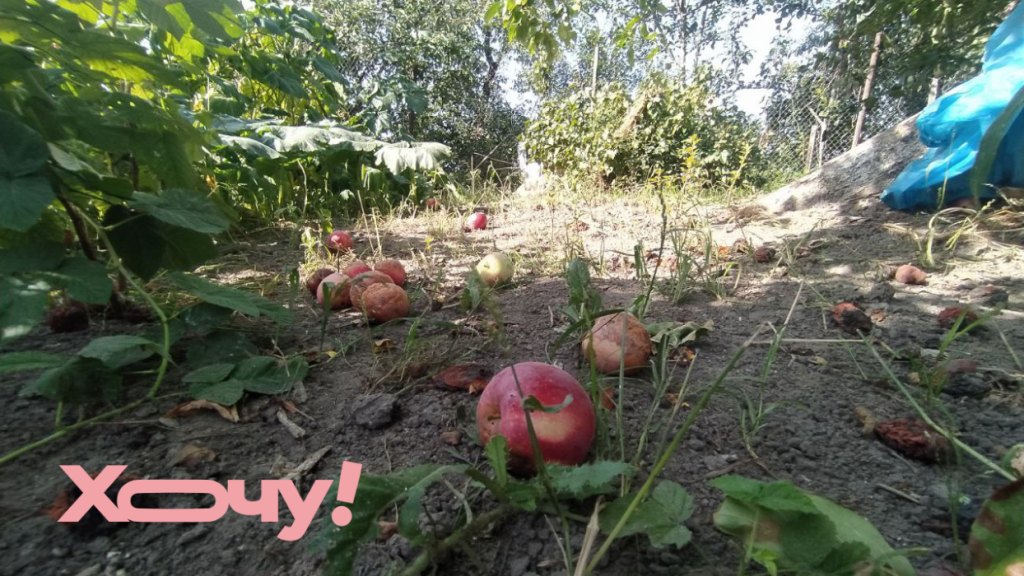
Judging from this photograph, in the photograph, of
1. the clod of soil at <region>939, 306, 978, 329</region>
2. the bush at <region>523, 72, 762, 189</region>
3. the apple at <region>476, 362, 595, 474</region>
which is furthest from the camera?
the bush at <region>523, 72, 762, 189</region>

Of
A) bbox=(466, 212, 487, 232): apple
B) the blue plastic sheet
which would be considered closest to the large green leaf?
the blue plastic sheet

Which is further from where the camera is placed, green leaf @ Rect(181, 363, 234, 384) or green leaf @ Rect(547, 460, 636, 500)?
green leaf @ Rect(181, 363, 234, 384)

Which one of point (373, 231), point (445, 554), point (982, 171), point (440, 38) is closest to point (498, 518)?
point (445, 554)

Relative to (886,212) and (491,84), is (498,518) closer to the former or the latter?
(886,212)

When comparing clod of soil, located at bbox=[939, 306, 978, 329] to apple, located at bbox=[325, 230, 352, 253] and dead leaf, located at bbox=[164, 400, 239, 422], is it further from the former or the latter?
apple, located at bbox=[325, 230, 352, 253]

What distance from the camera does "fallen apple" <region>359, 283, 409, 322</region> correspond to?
1636mm

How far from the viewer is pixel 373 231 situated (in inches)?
134

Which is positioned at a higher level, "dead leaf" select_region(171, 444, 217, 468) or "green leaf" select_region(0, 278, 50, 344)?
"green leaf" select_region(0, 278, 50, 344)

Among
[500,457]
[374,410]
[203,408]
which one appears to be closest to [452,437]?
[374,410]

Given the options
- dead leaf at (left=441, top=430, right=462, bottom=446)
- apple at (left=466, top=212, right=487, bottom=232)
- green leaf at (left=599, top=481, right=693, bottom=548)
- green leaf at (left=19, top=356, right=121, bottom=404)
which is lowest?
dead leaf at (left=441, top=430, right=462, bottom=446)

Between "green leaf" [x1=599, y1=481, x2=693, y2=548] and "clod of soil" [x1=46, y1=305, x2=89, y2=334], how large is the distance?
1.51 meters

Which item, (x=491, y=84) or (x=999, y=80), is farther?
(x=491, y=84)

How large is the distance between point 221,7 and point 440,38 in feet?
39.1

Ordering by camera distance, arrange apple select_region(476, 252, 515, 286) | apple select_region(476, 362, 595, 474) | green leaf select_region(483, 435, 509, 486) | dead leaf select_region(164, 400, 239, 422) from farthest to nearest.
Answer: apple select_region(476, 252, 515, 286) < dead leaf select_region(164, 400, 239, 422) < apple select_region(476, 362, 595, 474) < green leaf select_region(483, 435, 509, 486)
